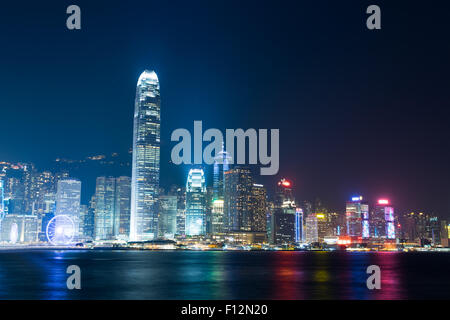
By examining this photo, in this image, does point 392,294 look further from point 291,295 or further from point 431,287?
point 431,287

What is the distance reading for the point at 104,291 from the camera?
68.5m

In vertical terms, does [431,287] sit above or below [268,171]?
below

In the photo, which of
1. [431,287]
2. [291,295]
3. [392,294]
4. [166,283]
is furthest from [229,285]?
[431,287]
